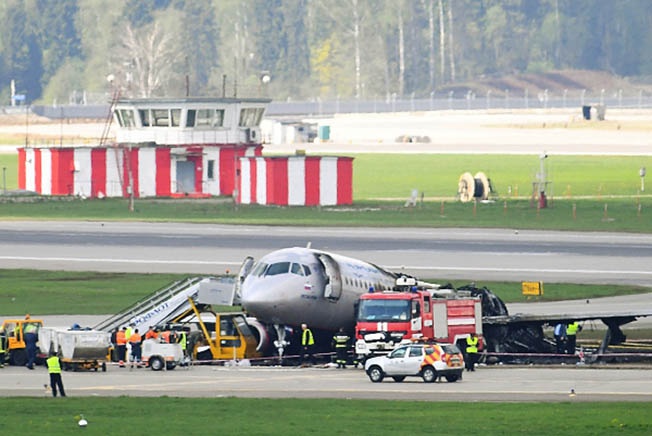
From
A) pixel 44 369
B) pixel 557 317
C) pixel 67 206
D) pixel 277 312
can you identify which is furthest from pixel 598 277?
pixel 67 206

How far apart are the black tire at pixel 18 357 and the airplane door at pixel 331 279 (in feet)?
33.2

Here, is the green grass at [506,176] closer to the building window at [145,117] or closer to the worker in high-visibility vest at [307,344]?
the building window at [145,117]

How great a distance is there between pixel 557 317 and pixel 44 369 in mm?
17284

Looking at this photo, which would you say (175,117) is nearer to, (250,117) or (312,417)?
(250,117)

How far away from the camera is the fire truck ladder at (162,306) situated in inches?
2206

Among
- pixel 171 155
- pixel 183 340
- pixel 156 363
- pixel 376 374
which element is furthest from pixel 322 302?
pixel 171 155

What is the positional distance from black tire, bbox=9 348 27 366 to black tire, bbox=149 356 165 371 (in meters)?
4.32

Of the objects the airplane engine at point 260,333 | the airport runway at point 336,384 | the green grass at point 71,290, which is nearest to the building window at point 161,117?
the green grass at point 71,290

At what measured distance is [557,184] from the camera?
531 ft

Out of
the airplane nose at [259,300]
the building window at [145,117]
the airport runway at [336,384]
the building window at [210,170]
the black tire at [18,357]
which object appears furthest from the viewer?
the building window at [145,117]

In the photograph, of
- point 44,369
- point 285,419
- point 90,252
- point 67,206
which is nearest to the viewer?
point 285,419

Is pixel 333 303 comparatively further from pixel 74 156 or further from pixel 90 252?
pixel 74 156

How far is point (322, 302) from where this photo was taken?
5312 centimetres

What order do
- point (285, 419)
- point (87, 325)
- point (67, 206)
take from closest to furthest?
1. point (285, 419)
2. point (87, 325)
3. point (67, 206)
